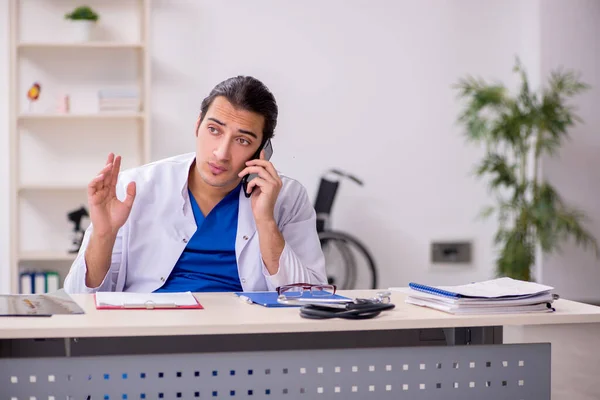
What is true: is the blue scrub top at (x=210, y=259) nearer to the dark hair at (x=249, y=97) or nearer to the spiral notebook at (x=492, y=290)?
the dark hair at (x=249, y=97)

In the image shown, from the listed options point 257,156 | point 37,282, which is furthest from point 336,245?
point 257,156

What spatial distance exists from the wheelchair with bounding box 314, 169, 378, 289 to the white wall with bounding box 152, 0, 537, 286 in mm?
214

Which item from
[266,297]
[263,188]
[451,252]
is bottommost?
[451,252]

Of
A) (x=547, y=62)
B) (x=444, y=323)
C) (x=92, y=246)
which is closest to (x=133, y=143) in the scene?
(x=547, y=62)

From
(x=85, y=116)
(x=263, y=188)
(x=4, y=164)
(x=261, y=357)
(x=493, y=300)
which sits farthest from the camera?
(x=4, y=164)

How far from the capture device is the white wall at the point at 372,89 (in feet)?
17.3

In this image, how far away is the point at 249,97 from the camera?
227 cm

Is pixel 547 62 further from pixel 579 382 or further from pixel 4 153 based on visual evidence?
pixel 4 153

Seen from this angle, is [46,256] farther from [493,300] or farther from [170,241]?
[493,300]

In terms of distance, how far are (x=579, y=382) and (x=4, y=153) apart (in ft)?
11.9

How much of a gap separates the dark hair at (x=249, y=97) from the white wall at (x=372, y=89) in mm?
2921

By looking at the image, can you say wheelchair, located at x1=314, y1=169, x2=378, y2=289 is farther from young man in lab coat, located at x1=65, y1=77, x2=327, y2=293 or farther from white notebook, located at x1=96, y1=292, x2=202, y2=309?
white notebook, located at x1=96, y1=292, x2=202, y2=309

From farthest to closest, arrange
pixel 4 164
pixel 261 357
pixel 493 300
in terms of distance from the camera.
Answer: pixel 4 164
pixel 493 300
pixel 261 357

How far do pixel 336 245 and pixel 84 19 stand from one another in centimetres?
213
